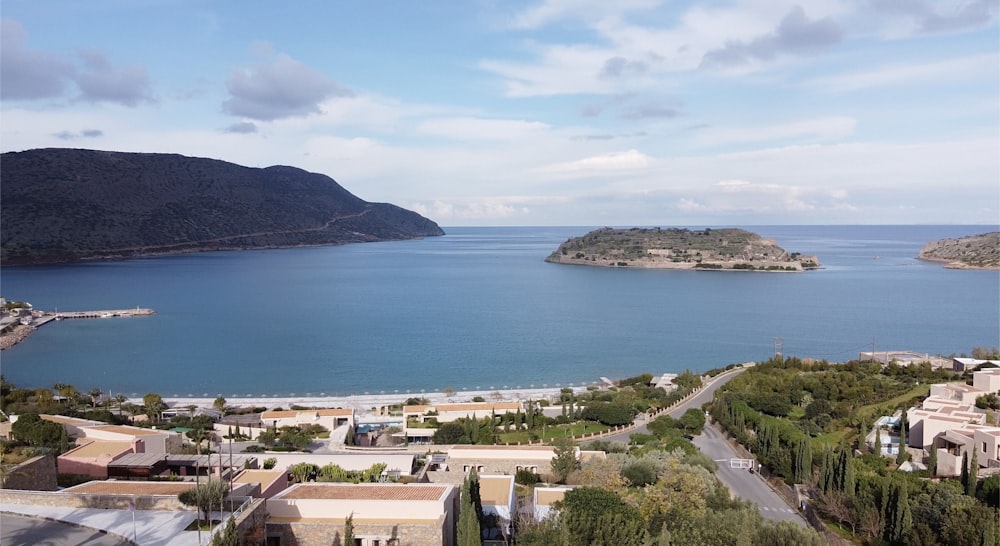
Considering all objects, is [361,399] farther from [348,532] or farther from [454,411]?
[348,532]

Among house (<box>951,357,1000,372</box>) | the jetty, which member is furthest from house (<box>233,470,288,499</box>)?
the jetty

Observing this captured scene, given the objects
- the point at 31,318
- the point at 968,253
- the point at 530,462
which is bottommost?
the point at 31,318

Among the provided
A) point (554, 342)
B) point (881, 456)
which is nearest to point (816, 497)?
point (881, 456)

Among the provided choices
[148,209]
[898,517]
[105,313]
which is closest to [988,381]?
[898,517]

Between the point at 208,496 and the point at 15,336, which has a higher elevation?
the point at 208,496

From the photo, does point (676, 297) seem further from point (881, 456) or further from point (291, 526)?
point (291, 526)

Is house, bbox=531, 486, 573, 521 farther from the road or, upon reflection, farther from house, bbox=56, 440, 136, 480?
house, bbox=56, 440, 136, 480

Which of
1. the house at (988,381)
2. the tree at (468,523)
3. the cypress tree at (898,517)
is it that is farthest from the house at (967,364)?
the tree at (468,523)
